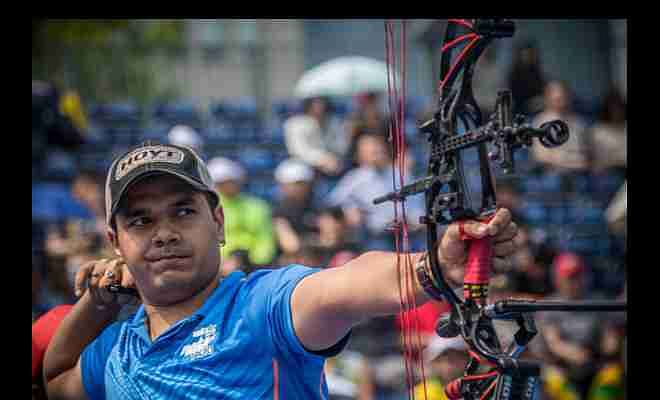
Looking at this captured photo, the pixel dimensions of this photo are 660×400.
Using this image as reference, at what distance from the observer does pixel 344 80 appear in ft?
36.9

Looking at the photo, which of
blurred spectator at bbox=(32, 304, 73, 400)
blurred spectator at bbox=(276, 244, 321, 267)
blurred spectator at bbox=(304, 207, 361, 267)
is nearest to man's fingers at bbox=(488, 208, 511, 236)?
blurred spectator at bbox=(32, 304, 73, 400)

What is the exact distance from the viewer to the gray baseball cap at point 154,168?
2.58 metres

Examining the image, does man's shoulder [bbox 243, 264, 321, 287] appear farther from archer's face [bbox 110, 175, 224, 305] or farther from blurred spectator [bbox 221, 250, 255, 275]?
blurred spectator [bbox 221, 250, 255, 275]

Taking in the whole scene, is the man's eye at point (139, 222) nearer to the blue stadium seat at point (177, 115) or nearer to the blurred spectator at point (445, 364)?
the blurred spectator at point (445, 364)

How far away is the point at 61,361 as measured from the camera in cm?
298

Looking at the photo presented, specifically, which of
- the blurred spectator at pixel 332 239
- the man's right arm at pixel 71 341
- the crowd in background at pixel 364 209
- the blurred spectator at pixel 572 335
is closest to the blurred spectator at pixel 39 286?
the crowd in background at pixel 364 209

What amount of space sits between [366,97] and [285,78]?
1143cm

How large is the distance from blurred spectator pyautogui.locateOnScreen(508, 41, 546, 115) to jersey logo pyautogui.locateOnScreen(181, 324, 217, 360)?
7929mm

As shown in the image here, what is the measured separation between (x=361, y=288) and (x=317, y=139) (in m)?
6.77

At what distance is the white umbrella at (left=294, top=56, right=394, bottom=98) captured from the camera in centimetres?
1111

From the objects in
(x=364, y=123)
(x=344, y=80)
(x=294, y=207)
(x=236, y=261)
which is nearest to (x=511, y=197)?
(x=364, y=123)

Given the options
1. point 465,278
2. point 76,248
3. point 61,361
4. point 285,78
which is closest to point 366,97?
point 76,248

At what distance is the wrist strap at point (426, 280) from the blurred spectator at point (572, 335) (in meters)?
4.95
